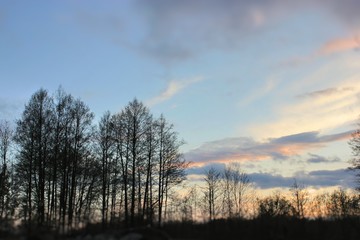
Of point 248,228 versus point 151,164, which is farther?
point 151,164

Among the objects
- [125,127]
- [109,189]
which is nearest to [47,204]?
[109,189]

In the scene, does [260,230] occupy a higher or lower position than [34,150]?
lower

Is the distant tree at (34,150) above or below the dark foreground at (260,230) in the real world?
above

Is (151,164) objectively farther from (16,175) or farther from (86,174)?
(16,175)

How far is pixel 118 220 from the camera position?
137ft

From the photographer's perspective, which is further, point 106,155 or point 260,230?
point 106,155

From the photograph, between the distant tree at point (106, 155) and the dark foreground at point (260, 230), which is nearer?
the dark foreground at point (260, 230)

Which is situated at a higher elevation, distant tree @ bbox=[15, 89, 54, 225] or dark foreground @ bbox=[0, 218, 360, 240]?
distant tree @ bbox=[15, 89, 54, 225]

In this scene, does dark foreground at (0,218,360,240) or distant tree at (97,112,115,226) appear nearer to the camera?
dark foreground at (0,218,360,240)

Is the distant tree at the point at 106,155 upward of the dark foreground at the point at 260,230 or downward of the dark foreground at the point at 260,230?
upward

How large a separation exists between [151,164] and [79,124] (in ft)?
30.6

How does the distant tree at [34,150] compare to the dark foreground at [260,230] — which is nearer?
the dark foreground at [260,230]

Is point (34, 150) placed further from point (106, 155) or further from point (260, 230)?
point (260, 230)

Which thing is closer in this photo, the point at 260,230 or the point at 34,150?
the point at 260,230
